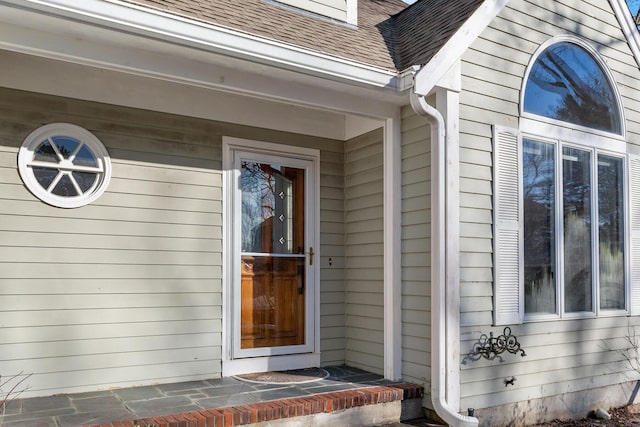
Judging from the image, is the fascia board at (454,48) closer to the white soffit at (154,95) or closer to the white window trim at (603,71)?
the white window trim at (603,71)

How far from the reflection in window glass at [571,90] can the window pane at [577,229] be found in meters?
0.35

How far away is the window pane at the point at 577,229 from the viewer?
14.6 feet

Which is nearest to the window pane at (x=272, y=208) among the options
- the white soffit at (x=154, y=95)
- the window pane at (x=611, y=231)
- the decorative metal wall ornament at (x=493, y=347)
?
the white soffit at (x=154, y=95)

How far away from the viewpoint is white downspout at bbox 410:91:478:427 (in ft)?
12.0

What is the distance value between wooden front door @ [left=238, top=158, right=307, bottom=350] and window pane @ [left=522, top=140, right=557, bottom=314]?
1.78 meters

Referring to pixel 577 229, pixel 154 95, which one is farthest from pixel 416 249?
pixel 154 95

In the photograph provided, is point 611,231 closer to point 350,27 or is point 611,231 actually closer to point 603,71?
point 603,71

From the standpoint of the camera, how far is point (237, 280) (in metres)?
4.30

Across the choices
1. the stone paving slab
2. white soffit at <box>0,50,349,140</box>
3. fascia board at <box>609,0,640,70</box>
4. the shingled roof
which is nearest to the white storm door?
white soffit at <box>0,50,349,140</box>

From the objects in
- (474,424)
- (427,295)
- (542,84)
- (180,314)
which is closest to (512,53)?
(542,84)

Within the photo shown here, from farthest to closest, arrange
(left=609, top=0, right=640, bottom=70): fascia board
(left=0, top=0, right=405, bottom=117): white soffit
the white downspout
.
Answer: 1. (left=609, top=0, right=640, bottom=70): fascia board
2. the white downspout
3. (left=0, top=0, right=405, bottom=117): white soffit

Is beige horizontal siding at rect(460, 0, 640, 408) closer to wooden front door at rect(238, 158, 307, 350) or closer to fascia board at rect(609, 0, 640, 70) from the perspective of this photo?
fascia board at rect(609, 0, 640, 70)

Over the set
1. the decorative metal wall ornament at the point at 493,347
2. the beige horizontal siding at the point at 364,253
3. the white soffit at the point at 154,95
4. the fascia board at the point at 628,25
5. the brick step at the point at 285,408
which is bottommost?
the brick step at the point at 285,408

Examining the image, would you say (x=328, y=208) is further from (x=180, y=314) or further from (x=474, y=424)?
(x=474, y=424)
